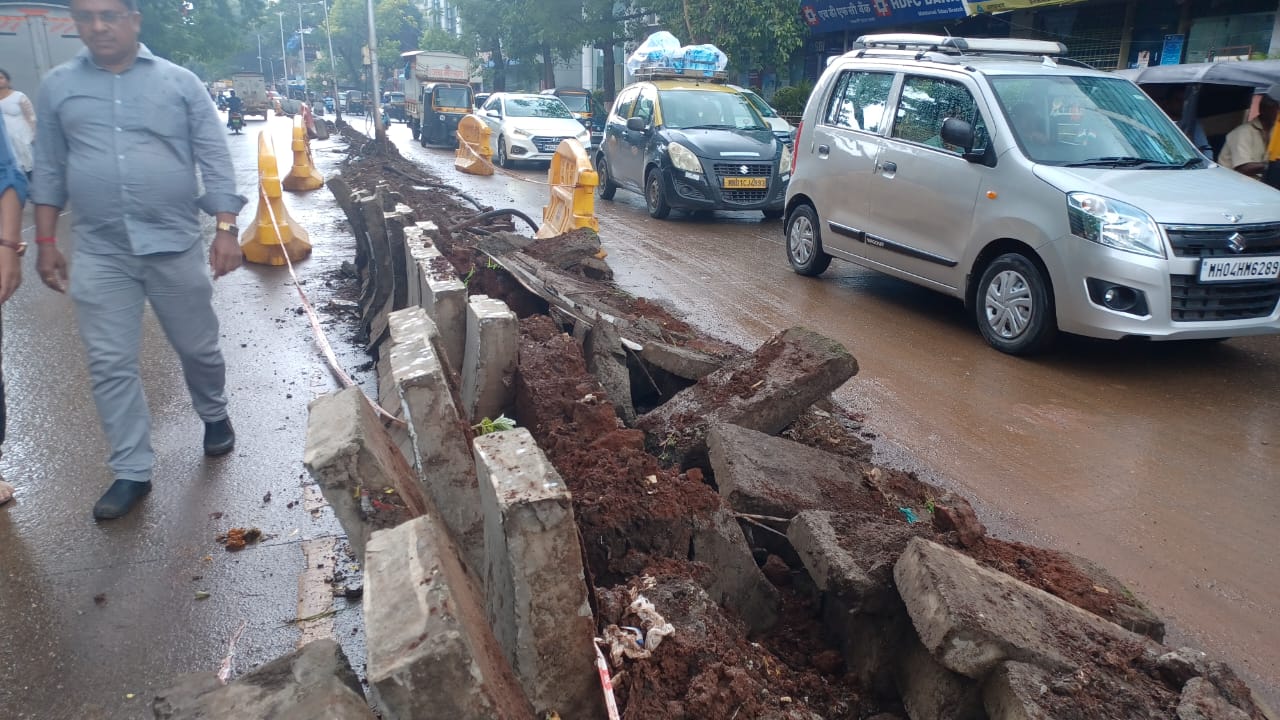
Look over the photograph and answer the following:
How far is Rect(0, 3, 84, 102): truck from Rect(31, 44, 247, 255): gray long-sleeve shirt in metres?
19.4

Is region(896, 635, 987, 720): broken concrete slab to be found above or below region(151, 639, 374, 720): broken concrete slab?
below

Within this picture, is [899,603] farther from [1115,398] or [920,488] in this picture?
[1115,398]

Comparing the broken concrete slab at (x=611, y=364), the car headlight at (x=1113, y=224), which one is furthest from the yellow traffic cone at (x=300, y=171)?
the car headlight at (x=1113, y=224)

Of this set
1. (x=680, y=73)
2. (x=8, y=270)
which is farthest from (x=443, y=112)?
(x=8, y=270)

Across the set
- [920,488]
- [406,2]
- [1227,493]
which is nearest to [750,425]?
[920,488]

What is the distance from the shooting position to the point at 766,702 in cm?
232

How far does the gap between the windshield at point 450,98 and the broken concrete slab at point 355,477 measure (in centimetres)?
2901

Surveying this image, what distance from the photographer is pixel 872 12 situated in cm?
2150

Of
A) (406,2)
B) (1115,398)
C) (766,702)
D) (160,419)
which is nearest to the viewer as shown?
(766,702)

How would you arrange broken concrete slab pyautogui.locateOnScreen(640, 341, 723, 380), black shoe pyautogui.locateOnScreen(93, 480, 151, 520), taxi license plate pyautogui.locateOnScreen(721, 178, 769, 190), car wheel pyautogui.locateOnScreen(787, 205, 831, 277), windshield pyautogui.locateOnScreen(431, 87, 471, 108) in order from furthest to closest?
windshield pyautogui.locateOnScreen(431, 87, 471, 108) < taxi license plate pyautogui.locateOnScreen(721, 178, 769, 190) < car wheel pyautogui.locateOnScreen(787, 205, 831, 277) < broken concrete slab pyautogui.locateOnScreen(640, 341, 723, 380) < black shoe pyautogui.locateOnScreen(93, 480, 151, 520)

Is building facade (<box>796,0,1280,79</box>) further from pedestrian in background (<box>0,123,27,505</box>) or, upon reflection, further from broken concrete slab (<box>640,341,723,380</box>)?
pedestrian in background (<box>0,123,27,505</box>)

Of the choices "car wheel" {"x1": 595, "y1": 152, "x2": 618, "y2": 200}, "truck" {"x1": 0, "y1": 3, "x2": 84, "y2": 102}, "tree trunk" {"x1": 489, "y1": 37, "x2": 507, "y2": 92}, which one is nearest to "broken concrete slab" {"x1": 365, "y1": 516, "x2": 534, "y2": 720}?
"car wheel" {"x1": 595, "y1": 152, "x2": 618, "y2": 200}

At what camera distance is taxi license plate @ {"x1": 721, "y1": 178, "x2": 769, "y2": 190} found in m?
12.7

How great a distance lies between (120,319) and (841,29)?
882 inches
